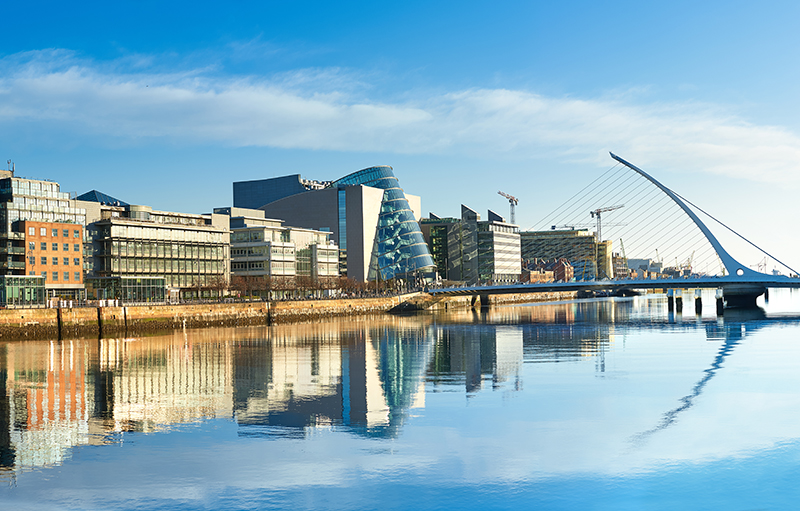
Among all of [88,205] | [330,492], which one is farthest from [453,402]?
[88,205]

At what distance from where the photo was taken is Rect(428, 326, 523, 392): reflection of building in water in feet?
110

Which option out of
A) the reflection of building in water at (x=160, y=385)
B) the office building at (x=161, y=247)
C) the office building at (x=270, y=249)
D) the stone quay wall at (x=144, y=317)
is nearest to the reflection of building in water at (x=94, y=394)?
the reflection of building in water at (x=160, y=385)

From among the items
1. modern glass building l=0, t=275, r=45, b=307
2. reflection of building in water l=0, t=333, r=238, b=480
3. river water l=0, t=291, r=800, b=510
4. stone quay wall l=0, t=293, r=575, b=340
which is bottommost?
river water l=0, t=291, r=800, b=510

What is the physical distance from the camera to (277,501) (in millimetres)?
15742

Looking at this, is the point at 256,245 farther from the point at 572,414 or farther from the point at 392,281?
the point at 572,414

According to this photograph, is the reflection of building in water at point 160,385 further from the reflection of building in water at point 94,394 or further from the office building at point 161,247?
the office building at point 161,247

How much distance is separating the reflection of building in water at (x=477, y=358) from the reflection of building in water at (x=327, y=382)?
1.16 meters

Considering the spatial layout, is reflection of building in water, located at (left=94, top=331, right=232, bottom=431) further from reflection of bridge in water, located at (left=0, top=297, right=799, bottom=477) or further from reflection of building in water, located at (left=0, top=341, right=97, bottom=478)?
reflection of building in water, located at (left=0, top=341, right=97, bottom=478)

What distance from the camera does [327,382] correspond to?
32375mm

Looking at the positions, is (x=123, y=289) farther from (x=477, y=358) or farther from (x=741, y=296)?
(x=741, y=296)

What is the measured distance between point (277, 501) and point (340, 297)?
83033 mm

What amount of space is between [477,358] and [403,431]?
2114 centimetres

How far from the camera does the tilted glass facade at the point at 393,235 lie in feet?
464

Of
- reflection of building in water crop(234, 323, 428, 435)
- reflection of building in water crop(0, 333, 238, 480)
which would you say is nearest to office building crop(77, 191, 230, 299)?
reflection of building in water crop(234, 323, 428, 435)
